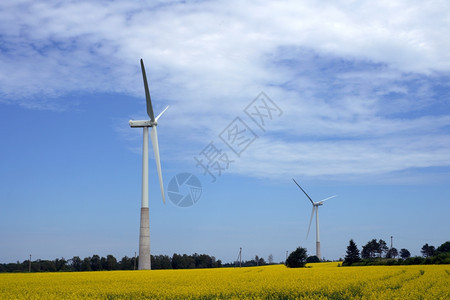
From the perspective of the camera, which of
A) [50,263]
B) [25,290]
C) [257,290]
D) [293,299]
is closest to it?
[293,299]

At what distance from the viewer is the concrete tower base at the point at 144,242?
83.2m

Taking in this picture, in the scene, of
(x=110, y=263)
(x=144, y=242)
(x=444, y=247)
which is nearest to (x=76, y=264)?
(x=110, y=263)

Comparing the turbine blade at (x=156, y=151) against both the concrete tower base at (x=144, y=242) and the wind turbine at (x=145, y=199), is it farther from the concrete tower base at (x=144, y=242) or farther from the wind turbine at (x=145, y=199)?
the concrete tower base at (x=144, y=242)

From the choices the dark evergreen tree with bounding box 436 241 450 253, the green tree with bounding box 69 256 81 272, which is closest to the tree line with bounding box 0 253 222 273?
the green tree with bounding box 69 256 81 272

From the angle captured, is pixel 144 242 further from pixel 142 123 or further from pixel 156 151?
pixel 142 123

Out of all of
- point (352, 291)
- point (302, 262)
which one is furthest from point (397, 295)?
point (302, 262)

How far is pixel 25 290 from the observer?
39.8 meters

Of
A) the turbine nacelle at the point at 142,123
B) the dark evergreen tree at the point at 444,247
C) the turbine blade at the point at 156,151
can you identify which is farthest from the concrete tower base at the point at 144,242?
the dark evergreen tree at the point at 444,247

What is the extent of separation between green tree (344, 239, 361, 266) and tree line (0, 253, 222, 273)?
2354 inches

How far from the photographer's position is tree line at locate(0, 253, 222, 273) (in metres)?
141

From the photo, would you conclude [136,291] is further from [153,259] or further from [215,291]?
[153,259]

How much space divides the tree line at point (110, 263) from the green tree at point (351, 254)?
59799 millimetres

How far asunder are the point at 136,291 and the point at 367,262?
235ft

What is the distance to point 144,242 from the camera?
83.9m
